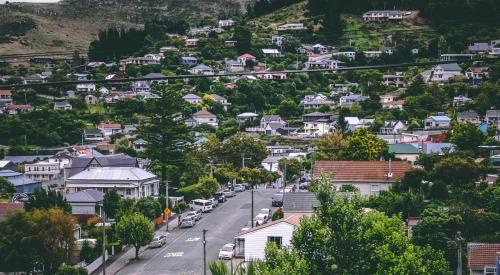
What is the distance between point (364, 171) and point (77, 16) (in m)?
133

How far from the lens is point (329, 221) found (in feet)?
41.7

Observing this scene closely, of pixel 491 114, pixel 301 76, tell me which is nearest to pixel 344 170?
pixel 491 114

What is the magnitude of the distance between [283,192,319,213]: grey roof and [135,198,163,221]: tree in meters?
5.83

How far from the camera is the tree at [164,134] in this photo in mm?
34000

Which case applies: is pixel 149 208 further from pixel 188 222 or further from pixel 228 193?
pixel 228 193

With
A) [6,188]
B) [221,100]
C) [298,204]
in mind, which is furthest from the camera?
[221,100]

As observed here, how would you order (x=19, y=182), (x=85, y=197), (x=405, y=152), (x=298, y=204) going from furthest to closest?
(x=19, y=182) → (x=405, y=152) → (x=85, y=197) → (x=298, y=204)

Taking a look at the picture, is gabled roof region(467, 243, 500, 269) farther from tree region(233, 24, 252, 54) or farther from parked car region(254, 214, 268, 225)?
tree region(233, 24, 252, 54)

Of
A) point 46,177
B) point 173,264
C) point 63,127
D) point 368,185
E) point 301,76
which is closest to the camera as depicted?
point 173,264

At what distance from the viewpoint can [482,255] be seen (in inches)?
645

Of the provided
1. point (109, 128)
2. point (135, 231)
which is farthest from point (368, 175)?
point (109, 128)

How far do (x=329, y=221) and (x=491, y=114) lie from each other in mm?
33174

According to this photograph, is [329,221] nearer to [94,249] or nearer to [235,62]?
[94,249]

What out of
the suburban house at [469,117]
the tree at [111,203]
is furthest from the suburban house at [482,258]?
the suburban house at [469,117]
